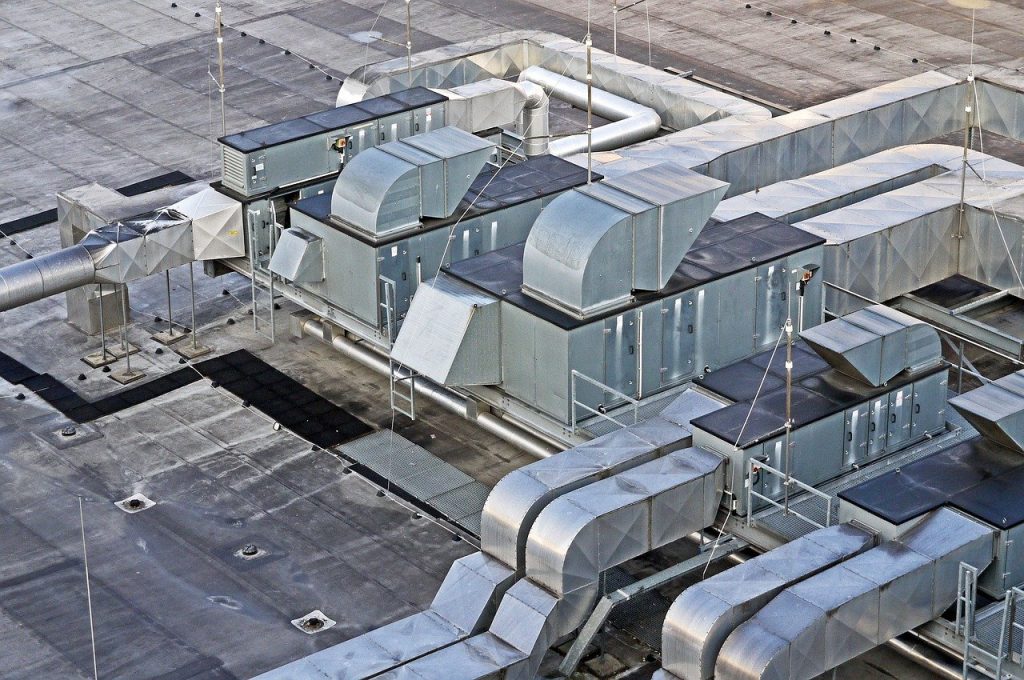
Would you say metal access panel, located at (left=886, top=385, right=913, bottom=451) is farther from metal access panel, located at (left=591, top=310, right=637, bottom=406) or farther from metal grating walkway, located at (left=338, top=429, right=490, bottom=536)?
metal grating walkway, located at (left=338, top=429, right=490, bottom=536)

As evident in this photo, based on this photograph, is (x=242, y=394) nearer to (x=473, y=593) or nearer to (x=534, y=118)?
(x=473, y=593)

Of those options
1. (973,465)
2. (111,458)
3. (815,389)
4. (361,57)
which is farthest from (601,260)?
(361,57)

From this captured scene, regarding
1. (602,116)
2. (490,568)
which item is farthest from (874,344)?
(602,116)

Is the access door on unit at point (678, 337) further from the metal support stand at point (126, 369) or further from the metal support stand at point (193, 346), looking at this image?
the metal support stand at point (126, 369)

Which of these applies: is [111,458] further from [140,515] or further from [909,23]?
[909,23]

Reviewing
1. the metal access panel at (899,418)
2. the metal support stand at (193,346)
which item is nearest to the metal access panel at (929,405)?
the metal access panel at (899,418)

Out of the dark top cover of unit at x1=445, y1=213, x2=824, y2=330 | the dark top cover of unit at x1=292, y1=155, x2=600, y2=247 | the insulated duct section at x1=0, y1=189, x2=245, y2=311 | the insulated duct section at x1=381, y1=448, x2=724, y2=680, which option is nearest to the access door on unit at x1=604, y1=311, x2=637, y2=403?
the dark top cover of unit at x1=445, y1=213, x2=824, y2=330
